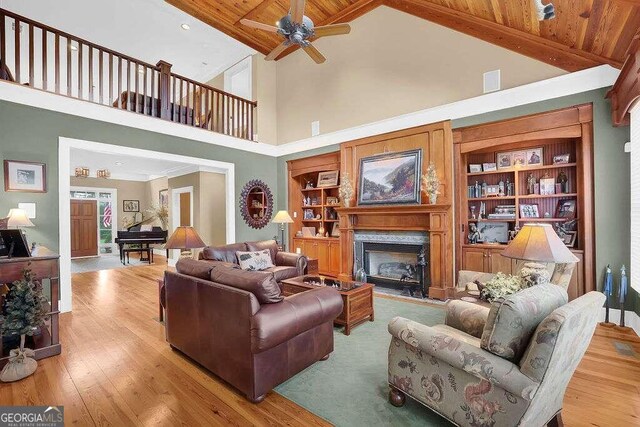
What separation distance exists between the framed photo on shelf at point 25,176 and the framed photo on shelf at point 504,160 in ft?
22.1

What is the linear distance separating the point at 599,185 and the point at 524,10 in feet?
7.61

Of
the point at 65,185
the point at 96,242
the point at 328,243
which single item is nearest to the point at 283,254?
the point at 328,243

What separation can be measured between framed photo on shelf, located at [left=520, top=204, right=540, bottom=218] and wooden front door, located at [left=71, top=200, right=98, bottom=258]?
40.4ft

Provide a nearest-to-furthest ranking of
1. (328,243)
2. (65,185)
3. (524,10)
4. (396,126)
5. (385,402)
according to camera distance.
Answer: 1. (385,402)
2. (524,10)
3. (65,185)
4. (396,126)
5. (328,243)

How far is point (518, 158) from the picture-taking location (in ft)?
14.8

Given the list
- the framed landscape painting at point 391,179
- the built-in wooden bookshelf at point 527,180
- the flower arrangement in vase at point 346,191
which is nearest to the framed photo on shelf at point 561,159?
the built-in wooden bookshelf at point 527,180

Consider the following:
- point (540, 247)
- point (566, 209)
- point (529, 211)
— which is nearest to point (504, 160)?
point (529, 211)

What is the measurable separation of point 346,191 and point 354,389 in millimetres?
3927

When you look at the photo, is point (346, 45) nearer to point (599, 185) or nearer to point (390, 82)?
point (390, 82)

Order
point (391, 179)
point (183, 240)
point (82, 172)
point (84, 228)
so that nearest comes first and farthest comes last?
point (183, 240), point (391, 179), point (82, 172), point (84, 228)

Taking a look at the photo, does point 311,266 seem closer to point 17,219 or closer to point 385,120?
point 385,120

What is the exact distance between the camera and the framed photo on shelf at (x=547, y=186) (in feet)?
13.8

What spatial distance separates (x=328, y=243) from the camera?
21.0ft

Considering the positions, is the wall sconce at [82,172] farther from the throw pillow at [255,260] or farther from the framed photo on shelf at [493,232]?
the framed photo on shelf at [493,232]
